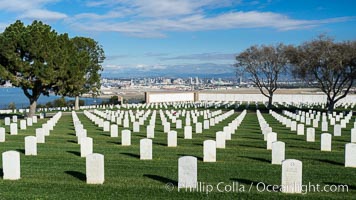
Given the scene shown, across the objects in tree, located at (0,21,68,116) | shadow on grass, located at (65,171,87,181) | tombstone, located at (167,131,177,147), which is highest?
tree, located at (0,21,68,116)

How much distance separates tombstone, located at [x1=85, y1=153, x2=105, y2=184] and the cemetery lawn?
0.68 feet

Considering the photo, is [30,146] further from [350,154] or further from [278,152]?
[350,154]

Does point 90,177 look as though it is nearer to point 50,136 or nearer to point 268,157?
point 268,157

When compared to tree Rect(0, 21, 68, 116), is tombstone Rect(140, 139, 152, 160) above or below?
below

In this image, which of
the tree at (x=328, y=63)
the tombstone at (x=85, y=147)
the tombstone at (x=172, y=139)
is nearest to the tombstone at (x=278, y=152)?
the tombstone at (x=172, y=139)

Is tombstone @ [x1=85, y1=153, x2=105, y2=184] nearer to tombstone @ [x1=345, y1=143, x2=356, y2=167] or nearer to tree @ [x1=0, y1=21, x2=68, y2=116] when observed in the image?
tombstone @ [x1=345, y1=143, x2=356, y2=167]

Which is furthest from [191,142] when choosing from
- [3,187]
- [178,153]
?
[3,187]

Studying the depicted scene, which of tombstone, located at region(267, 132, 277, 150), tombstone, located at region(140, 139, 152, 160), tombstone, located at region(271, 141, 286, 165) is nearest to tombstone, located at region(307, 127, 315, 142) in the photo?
tombstone, located at region(267, 132, 277, 150)

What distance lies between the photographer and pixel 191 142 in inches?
759

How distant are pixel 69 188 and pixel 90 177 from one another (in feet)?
2.19

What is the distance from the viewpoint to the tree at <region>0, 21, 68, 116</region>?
32281mm

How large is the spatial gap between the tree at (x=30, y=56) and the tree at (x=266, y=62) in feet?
90.7

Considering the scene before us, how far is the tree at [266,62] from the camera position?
53.4 m

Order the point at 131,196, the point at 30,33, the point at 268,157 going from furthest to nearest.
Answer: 1. the point at 30,33
2. the point at 268,157
3. the point at 131,196
